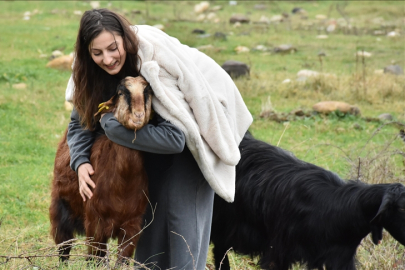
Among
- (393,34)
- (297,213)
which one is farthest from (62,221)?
(393,34)

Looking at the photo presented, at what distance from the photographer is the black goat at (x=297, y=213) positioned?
3.77 m

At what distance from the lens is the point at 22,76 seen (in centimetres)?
1084

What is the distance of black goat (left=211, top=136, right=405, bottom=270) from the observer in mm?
3768

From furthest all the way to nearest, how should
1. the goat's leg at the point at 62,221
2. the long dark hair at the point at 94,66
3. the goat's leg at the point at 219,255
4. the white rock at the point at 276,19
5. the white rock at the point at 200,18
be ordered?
1. the white rock at the point at 276,19
2. the white rock at the point at 200,18
3. the goat's leg at the point at 219,255
4. the goat's leg at the point at 62,221
5. the long dark hair at the point at 94,66

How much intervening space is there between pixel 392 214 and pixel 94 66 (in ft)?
7.07

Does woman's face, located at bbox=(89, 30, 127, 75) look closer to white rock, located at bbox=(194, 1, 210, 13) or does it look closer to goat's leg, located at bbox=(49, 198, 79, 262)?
goat's leg, located at bbox=(49, 198, 79, 262)

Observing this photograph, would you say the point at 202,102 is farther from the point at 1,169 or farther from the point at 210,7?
the point at 210,7

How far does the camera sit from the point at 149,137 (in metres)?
3.15

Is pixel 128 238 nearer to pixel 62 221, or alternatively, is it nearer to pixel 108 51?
pixel 62 221

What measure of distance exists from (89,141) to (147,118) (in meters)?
0.53

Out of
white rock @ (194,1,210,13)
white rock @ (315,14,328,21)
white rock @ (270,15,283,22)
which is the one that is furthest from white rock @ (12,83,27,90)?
white rock @ (315,14,328,21)

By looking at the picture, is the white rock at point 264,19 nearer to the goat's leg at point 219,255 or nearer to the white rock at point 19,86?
the white rock at point 19,86

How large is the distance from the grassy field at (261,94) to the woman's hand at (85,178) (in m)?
0.39

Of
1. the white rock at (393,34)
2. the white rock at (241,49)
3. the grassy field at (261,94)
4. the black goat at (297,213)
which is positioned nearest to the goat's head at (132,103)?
the grassy field at (261,94)
